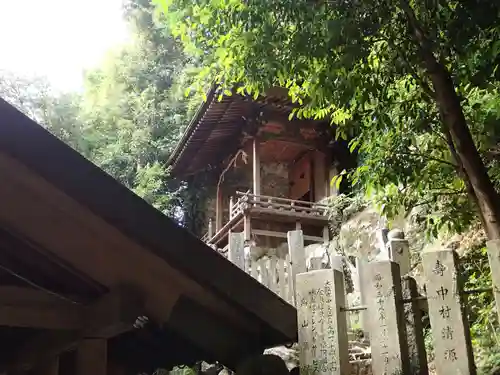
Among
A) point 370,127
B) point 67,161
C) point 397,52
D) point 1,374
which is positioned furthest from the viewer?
point 370,127

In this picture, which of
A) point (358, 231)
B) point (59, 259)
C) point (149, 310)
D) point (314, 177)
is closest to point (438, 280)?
point (149, 310)

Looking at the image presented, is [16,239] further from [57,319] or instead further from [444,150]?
[444,150]

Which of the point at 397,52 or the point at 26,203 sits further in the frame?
the point at 397,52

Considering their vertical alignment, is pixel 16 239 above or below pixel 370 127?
below

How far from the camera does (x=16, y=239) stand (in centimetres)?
211

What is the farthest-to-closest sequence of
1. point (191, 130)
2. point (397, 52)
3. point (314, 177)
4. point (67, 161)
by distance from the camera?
point (314, 177)
point (191, 130)
point (397, 52)
point (67, 161)

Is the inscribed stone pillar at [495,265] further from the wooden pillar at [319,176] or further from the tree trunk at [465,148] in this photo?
the wooden pillar at [319,176]

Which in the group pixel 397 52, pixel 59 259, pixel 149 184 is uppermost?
pixel 149 184

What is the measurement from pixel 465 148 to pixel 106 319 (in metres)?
2.31

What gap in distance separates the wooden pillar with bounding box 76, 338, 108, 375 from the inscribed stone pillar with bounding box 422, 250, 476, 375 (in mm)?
1528

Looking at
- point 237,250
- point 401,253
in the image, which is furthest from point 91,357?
point 237,250

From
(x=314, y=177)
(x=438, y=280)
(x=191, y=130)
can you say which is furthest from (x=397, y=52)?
(x=314, y=177)

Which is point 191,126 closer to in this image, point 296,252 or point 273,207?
point 273,207

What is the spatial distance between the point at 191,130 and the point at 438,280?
11.5 meters
